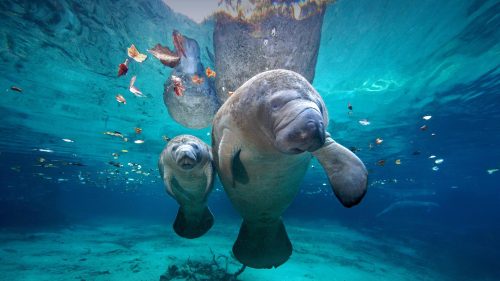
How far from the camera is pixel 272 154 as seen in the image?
342cm

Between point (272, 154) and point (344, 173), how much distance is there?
910 mm

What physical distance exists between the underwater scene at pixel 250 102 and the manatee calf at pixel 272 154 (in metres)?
0.02

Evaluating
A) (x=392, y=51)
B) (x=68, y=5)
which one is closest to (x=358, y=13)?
(x=392, y=51)

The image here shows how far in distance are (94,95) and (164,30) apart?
24.0 feet

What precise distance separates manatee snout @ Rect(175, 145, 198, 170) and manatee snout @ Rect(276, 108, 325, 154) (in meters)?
2.06

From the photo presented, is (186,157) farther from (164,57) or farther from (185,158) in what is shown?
(164,57)

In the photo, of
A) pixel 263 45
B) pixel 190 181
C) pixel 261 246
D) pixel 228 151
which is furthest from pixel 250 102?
pixel 263 45

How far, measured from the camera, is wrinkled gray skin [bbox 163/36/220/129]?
9719 millimetres

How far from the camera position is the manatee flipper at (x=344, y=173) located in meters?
2.75

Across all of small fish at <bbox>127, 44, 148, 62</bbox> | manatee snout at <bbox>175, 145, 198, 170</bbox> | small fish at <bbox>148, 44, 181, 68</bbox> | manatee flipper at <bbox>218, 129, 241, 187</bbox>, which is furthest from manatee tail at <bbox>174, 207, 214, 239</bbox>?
small fish at <bbox>127, 44, 148, 62</bbox>

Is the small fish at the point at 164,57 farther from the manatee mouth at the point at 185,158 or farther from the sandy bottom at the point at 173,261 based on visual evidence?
the sandy bottom at the point at 173,261

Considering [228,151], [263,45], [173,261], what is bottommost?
[173,261]

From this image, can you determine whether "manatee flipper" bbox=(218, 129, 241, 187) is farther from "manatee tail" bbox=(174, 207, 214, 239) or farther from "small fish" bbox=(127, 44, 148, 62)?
"small fish" bbox=(127, 44, 148, 62)

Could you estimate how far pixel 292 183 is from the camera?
13.5ft
